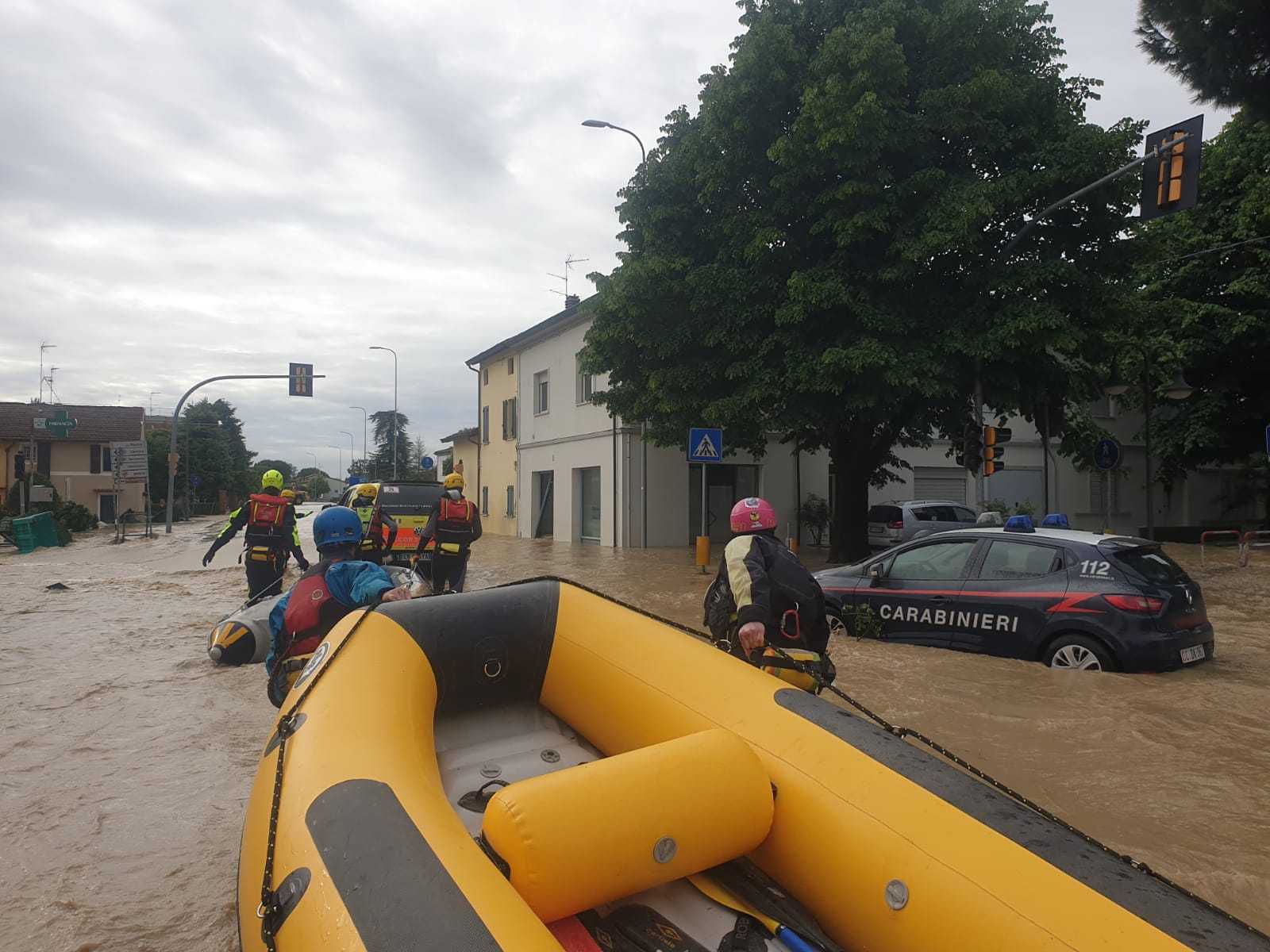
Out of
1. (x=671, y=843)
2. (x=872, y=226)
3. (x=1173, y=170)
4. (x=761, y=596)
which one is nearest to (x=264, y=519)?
(x=761, y=596)

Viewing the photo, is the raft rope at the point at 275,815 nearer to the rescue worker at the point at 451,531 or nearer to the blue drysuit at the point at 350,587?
the blue drysuit at the point at 350,587

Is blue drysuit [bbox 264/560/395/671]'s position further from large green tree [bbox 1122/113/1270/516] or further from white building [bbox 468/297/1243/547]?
large green tree [bbox 1122/113/1270/516]

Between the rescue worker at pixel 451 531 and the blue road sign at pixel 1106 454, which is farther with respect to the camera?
the blue road sign at pixel 1106 454

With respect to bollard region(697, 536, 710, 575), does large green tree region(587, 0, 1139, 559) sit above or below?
above

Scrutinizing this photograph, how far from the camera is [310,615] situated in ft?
13.6

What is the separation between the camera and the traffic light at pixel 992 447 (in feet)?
41.1

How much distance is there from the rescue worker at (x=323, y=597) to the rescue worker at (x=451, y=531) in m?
5.06

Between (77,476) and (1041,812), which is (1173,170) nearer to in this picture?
(1041,812)

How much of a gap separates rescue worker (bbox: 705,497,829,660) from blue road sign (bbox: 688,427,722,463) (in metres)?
9.21

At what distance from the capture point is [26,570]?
56.0ft

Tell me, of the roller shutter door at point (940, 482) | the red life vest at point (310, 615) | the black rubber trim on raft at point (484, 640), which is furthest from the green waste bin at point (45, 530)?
the roller shutter door at point (940, 482)

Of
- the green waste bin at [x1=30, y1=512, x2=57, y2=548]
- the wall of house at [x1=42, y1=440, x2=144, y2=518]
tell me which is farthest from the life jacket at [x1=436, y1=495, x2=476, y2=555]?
the wall of house at [x1=42, y1=440, x2=144, y2=518]

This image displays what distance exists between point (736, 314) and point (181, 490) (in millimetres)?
46580

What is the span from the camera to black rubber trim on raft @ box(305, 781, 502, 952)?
72.1 inches
